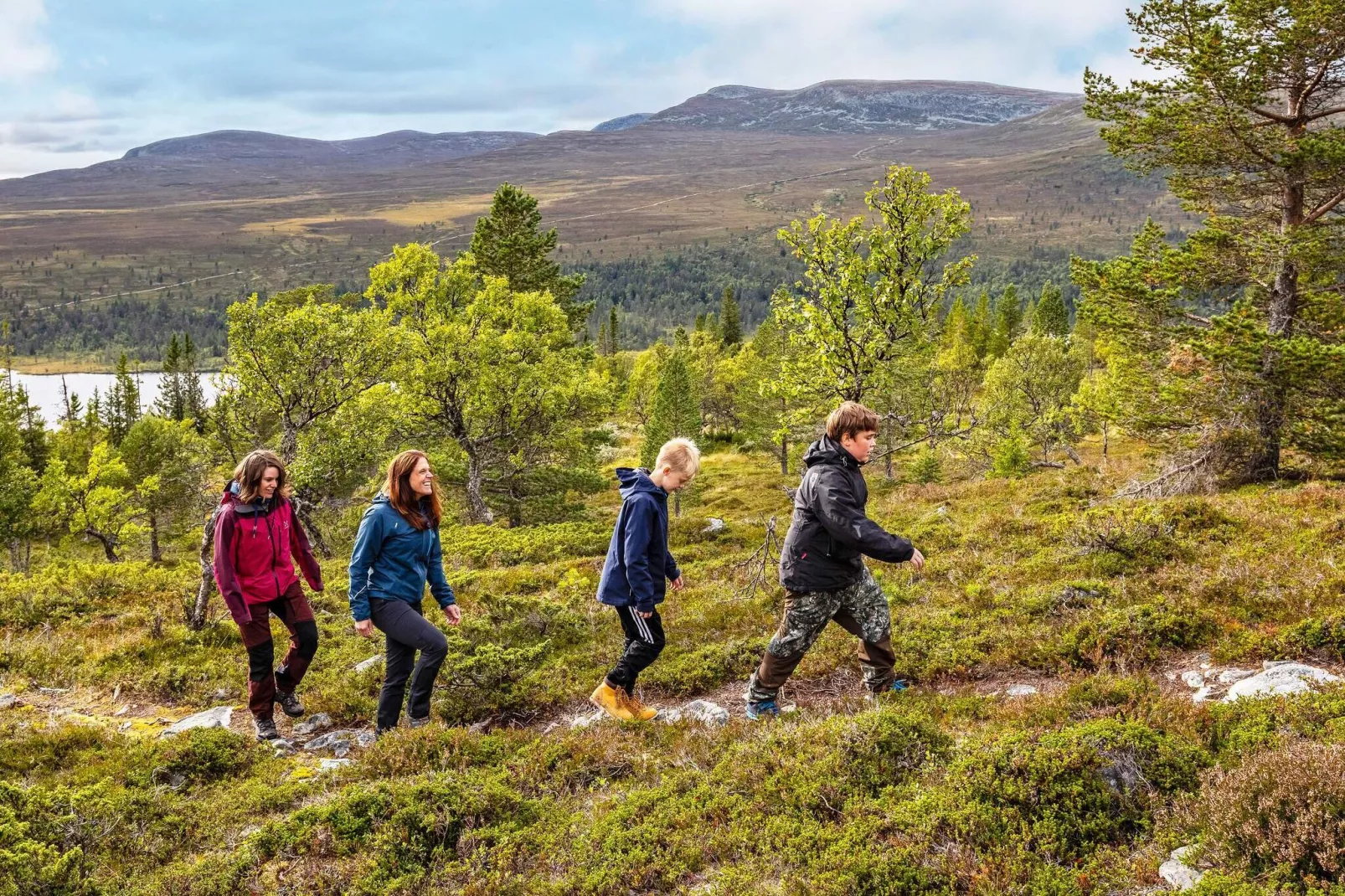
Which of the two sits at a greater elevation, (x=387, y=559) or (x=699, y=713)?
(x=387, y=559)

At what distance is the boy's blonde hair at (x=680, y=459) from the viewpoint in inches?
268

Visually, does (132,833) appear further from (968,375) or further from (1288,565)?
(968,375)

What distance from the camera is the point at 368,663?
9562 millimetres

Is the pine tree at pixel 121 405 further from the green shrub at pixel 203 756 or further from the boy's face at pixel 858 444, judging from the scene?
the boy's face at pixel 858 444

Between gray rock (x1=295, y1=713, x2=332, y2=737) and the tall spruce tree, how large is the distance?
1679 centimetres

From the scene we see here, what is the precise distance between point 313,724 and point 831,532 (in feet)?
20.0

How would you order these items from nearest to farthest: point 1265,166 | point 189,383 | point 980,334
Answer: point 1265,166 < point 189,383 < point 980,334

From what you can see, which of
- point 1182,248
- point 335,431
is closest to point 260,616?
point 335,431

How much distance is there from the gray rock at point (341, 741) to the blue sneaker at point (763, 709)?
3.71m

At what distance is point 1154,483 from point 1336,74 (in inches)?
343

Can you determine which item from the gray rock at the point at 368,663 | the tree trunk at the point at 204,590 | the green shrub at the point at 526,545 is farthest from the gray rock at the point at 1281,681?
the green shrub at the point at 526,545

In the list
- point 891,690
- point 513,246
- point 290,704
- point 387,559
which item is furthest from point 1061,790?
point 513,246

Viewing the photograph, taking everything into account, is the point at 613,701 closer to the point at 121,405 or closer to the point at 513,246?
the point at 513,246

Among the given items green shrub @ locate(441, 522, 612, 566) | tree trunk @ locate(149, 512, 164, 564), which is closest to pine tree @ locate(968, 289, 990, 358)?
green shrub @ locate(441, 522, 612, 566)
